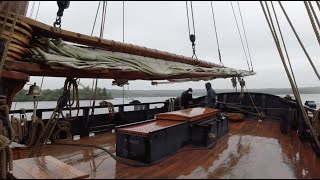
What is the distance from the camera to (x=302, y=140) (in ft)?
16.4

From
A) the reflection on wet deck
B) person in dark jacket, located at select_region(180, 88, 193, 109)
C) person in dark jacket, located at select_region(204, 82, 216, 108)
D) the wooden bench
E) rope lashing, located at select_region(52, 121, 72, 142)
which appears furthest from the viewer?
person in dark jacket, located at select_region(180, 88, 193, 109)

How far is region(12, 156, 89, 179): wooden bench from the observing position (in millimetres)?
2516

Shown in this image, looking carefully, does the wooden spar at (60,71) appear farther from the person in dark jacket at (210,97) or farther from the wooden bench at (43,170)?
the person in dark jacket at (210,97)

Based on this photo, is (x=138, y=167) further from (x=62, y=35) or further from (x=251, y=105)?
(x=251, y=105)

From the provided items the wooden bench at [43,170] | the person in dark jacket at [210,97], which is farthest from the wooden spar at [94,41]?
the person in dark jacket at [210,97]

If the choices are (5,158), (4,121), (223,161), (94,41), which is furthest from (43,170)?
(223,161)

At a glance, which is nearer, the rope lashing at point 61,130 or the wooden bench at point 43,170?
the wooden bench at point 43,170

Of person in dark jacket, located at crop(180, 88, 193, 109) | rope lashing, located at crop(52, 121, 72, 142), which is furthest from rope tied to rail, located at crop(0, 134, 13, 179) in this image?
person in dark jacket, located at crop(180, 88, 193, 109)

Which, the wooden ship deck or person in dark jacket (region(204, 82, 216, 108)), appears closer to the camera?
the wooden ship deck

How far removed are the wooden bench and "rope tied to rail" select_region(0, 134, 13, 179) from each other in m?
0.07

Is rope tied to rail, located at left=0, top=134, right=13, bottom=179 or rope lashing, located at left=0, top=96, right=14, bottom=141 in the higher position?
rope lashing, located at left=0, top=96, right=14, bottom=141

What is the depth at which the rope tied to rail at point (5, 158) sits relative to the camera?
99.7 inches

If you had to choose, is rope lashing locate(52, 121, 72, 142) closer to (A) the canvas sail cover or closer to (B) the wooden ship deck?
(B) the wooden ship deck

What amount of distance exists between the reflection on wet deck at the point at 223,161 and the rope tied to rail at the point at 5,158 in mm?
920
